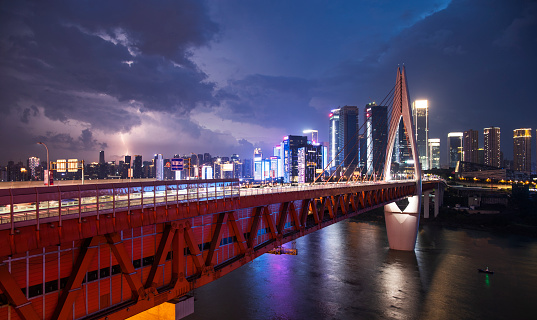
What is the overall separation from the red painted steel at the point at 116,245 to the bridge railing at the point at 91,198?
0.04 m

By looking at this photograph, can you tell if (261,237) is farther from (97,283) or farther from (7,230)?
(7,230)

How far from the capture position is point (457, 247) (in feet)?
177

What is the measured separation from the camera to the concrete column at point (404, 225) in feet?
167

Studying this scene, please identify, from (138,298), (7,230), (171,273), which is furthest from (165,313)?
(7,230)

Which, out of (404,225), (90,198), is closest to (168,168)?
(90,198)

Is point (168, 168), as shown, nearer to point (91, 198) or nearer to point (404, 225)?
point (91, 198)

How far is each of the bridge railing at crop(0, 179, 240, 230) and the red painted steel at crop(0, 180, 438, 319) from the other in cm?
4

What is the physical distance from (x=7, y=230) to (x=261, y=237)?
14316 millimetres

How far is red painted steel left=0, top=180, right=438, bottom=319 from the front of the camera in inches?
373

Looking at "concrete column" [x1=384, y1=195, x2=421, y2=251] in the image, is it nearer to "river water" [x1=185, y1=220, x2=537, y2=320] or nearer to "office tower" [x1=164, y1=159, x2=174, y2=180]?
"river water" [x1=185, y1=220, x2=537, y2=320]

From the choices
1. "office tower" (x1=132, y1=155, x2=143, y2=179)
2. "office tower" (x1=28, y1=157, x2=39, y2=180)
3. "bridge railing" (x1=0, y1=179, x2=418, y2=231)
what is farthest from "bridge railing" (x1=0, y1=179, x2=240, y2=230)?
"office tower" (x1=132, y1=155, x2=143, y2=179)

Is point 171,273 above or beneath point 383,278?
above

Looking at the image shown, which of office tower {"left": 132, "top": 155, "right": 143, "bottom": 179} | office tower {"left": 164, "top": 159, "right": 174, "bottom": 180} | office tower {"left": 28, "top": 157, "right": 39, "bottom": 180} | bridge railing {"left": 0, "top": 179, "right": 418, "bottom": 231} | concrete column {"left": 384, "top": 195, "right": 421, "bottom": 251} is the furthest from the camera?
office tower {"left": 132, "top": 155, "right": 143, "bottom": 179}

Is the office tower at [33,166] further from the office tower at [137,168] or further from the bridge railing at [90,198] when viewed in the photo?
the bridge railing at [90,198]
